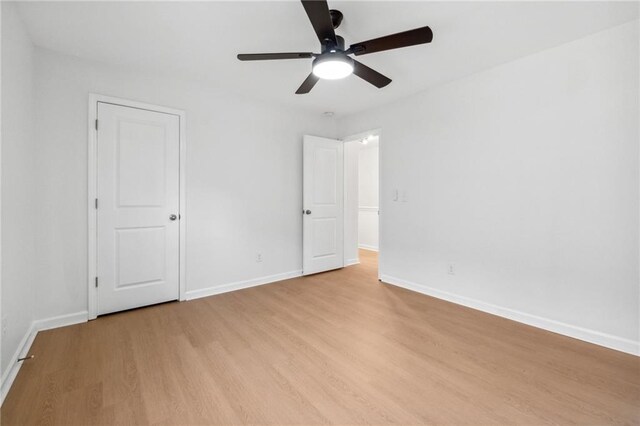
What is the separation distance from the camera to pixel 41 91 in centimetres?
245

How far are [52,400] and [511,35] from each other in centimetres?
395

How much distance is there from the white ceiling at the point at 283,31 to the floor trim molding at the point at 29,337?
2360mm

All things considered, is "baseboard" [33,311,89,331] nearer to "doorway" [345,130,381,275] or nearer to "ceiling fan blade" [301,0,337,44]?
"ceiling fan blade" [301,0,337,44]

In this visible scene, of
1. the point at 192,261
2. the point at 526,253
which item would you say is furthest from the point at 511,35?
the point at 192,261

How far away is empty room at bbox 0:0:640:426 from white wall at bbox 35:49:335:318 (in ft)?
0.08

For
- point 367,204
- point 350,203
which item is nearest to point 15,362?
point 350,203

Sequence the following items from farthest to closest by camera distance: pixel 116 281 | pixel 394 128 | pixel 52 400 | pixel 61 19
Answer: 1. pixel 394 128
2. pixel 116 281
3. pixel 61 19
4. pixel 52 400

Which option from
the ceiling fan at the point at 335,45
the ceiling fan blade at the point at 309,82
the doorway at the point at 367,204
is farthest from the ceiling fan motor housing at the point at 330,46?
the doorway at the point at 367,204

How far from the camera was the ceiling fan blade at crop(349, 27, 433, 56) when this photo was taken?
173cm

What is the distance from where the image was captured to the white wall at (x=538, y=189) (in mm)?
2152

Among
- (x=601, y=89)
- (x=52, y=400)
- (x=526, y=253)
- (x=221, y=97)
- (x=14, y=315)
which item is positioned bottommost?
(x=52, y=400)

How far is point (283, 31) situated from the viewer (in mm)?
2211

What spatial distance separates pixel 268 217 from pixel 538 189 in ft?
9.84

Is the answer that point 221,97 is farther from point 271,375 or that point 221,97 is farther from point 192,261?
point 271,375
